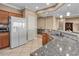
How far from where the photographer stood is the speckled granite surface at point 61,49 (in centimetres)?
175

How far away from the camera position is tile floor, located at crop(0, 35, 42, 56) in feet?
7.23

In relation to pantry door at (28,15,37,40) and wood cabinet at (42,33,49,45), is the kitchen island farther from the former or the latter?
pantry door at (28,15,37,40)

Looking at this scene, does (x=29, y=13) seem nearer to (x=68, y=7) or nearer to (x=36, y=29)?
(x=36, y=29)

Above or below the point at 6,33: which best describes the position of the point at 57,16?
above

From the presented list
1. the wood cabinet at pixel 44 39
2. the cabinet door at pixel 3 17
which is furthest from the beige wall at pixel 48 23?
the cabinet door at pixel 3 17

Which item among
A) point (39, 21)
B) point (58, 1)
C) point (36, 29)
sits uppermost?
point (58, 1)

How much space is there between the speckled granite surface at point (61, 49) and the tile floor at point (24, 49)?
11.9 inches

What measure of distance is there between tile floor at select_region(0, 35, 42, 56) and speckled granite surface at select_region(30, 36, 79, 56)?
30 cm

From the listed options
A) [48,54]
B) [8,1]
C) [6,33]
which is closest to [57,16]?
[48,54]

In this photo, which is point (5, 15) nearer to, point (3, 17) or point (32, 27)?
point (3, 17)

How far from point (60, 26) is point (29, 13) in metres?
0.68

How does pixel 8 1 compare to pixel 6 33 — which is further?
pixel 6 33

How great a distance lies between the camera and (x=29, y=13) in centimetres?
235

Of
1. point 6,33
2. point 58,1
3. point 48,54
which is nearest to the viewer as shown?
point 48,54
